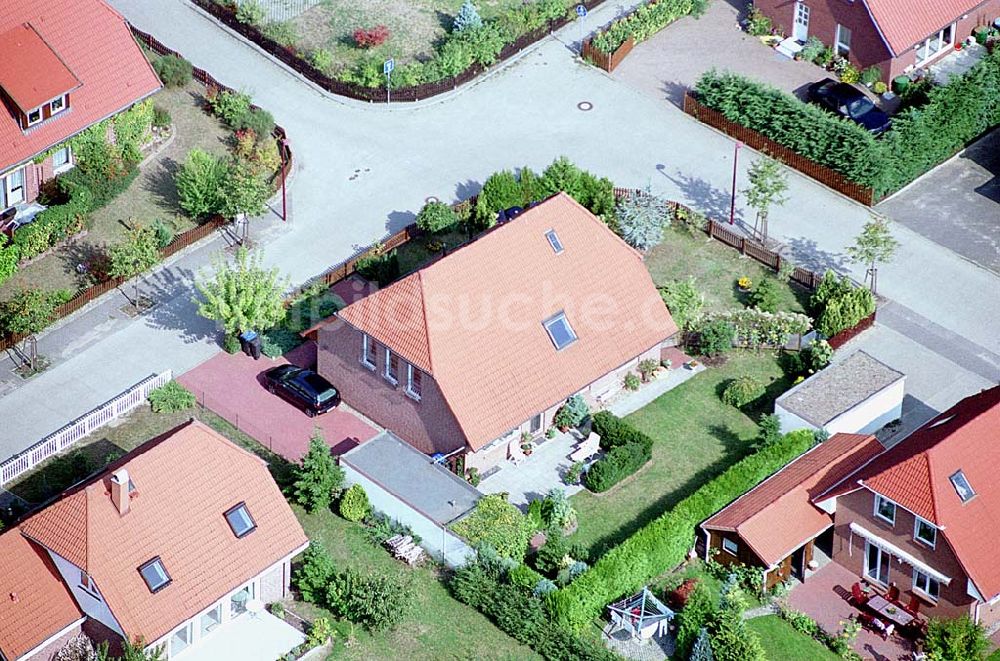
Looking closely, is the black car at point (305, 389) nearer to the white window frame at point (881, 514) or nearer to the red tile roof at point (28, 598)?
the red tile roof at point (28, 598)

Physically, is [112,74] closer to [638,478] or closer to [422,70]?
[422,70]

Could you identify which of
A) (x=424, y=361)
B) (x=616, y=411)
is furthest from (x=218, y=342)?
(x=616, y=411)

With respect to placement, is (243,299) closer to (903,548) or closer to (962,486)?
(903,548)

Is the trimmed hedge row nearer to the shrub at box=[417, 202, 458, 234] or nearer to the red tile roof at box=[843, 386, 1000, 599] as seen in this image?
the red tile roof at box=[843, 386, 1000, 599]

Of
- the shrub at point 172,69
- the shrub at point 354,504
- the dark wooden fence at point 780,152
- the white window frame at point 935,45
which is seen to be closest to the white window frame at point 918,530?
the shrub at point 354,504

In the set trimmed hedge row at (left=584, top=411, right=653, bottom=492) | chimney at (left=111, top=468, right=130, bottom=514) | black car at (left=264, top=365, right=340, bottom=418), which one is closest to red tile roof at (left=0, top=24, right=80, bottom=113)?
black car at (left=264, top=365, right=340, bottom=418)

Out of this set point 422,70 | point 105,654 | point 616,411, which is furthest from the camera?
point 422,70
